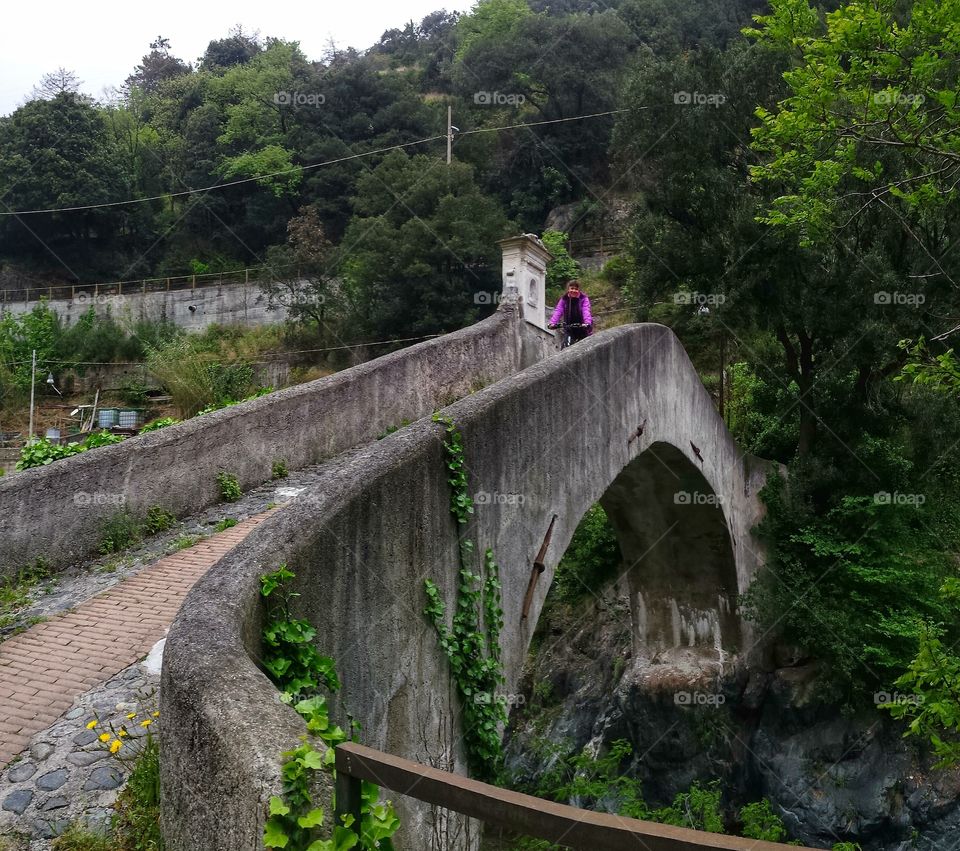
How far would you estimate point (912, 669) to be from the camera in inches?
255

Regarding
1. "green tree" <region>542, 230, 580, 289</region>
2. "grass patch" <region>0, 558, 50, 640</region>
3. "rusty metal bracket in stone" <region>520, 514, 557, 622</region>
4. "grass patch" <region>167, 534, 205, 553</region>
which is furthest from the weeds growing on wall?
"green tree" <region>542, 230, 580, 289</region>

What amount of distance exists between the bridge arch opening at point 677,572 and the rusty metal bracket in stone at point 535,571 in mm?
5868

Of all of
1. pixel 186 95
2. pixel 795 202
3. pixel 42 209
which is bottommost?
pixel 795 202

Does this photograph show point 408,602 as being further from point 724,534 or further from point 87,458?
point 724,534

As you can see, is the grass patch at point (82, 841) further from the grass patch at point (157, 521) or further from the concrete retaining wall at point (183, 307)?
the concrete retaining wall at point (183, 307)

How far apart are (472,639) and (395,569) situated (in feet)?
2.89

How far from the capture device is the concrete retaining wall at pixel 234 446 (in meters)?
5.23

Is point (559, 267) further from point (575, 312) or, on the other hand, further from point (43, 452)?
point (43, 452)

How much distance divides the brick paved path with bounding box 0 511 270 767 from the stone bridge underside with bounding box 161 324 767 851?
99cm

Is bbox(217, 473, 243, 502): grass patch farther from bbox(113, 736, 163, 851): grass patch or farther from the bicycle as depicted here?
the bicycle

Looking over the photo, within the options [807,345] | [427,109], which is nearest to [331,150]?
[427,109]

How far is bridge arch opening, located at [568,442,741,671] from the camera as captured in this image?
12.0 meters

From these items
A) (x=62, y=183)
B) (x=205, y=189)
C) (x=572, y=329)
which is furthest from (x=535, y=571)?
(x=62, y=183)

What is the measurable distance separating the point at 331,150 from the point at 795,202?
27132 mm
